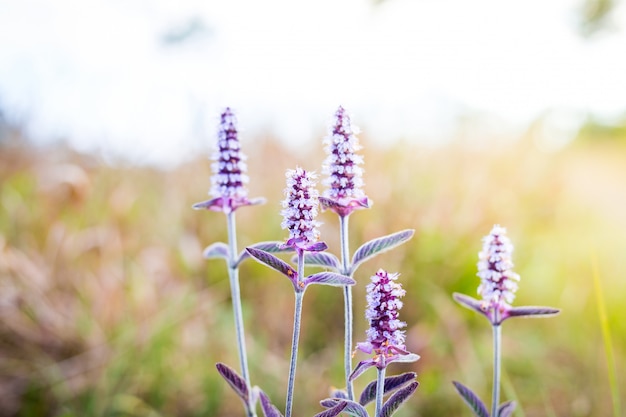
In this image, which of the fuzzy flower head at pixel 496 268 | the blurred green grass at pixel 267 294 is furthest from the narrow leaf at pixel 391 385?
the blurred green grass at pixel 267 294

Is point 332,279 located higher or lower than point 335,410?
higher

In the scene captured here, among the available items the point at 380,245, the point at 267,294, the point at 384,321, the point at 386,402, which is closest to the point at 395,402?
the point at 386,402

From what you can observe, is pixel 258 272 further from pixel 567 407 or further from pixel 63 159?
pixel 63 159

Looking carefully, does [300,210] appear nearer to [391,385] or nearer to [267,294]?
[391,385]

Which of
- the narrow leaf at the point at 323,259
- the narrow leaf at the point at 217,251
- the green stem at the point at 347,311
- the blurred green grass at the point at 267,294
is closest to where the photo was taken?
the green stem at the point at 347,311

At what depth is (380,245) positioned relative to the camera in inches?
50.2

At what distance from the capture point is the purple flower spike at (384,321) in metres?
1.11

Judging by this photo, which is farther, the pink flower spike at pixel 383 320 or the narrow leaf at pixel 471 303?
the narrow leaf at pixel 471 303

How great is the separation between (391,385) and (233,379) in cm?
37

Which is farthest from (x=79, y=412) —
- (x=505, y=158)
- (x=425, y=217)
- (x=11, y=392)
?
(x=505, y=158)

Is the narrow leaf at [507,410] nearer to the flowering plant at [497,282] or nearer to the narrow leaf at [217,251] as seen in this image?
the flowering plant at [497,282]

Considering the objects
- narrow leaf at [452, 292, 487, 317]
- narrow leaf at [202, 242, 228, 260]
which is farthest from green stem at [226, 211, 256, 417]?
narrow leaf at [452, 292, 487, 317]

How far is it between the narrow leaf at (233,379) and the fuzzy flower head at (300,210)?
31cm

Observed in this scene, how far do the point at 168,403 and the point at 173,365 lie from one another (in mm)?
202
